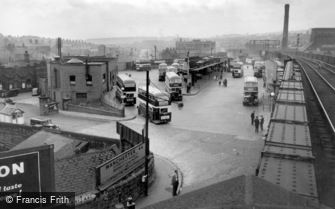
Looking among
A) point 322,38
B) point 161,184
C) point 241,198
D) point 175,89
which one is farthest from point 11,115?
point 322,38

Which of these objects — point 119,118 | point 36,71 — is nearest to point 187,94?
point 119,118

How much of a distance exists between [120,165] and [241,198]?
12.6 meters

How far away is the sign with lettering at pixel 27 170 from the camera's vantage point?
9.99 metres

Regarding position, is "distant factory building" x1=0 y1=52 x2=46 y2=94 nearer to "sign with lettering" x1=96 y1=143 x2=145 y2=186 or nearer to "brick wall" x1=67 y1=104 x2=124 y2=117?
"brick wall" x1=67 y1=104 x2=124 y2=117

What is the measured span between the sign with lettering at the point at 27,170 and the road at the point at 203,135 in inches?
366

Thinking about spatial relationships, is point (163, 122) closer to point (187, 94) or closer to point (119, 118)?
point (119, 118)

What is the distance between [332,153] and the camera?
524 inches

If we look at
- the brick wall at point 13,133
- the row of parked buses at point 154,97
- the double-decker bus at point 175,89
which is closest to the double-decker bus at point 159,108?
the row of parked buses at point 154,97

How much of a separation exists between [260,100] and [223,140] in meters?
20.9

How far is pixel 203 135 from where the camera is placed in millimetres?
29578

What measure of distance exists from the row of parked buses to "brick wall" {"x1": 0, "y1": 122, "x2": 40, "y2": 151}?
9245 millimetres

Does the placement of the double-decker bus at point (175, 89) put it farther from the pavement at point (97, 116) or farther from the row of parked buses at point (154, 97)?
the pavement at point (97, 116)

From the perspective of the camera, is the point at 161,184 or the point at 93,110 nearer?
the point at 161,184

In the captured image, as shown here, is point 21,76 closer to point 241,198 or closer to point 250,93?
point 250,93
